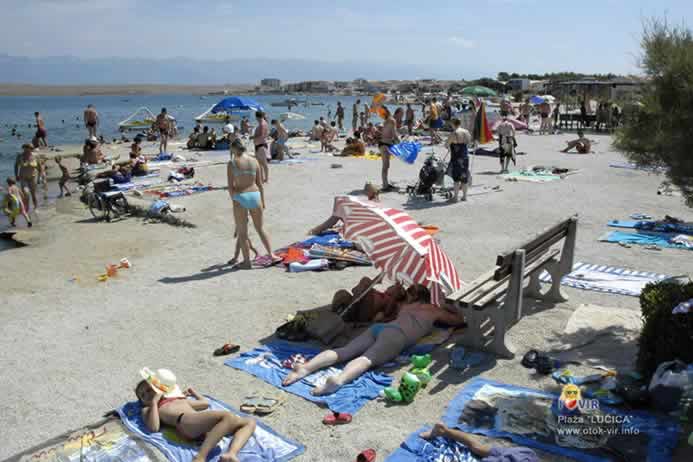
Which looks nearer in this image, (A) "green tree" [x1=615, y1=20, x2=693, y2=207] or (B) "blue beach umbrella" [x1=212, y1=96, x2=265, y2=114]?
Result: (A) "green tree" [x1=615, y1=20, x2=693, y2=207]

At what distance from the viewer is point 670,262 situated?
26.6ft

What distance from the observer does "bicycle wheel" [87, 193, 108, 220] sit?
12422 millimetres

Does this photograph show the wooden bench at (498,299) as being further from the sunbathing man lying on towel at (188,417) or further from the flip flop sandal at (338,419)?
the sunbathing man lying on towel at (188,417)

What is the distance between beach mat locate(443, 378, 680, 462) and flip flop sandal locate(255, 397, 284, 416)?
1.32 metres

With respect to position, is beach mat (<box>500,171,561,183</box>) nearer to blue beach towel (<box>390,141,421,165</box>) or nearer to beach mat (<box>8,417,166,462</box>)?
blue beach towel (<box>390,141,421,165</box>)

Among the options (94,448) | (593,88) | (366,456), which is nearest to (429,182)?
(366,456)

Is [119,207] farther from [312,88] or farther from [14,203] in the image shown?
[312,88]

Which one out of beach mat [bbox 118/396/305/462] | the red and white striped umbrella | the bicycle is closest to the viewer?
beach mat [bbox 118/396/305/462]

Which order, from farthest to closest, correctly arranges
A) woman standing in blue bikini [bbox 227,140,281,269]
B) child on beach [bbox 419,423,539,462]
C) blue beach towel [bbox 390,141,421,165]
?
blue beach towel [bbox 390,141,421,165] < woman standing in blue bikini [bbox 227,140,281,269] < child on beach [bbox 419,423,539,462]

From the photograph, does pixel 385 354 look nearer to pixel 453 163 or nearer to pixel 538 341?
pixel 538 341

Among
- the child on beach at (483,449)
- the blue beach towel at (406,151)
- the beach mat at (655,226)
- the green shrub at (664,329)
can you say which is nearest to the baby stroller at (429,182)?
the blue beach towel at (406,151)

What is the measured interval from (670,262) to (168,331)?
661 cm

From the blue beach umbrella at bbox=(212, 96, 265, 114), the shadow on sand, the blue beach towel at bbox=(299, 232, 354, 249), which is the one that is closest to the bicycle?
the shadow on sand

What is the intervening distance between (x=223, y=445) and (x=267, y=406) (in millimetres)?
604
